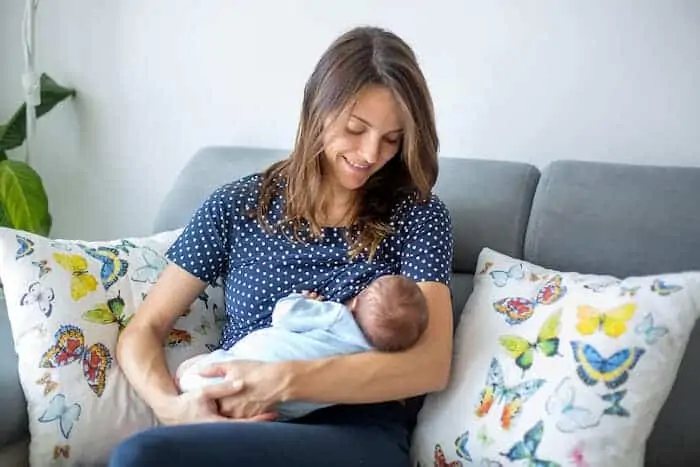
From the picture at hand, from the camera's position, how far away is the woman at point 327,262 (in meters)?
1.50

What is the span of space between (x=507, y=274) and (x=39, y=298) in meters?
0.80

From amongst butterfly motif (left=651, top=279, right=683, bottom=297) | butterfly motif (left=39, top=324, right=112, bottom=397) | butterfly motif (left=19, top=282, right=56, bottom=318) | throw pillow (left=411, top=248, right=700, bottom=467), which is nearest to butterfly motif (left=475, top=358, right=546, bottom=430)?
throw pillow (left=411, top=248, right=700, bottom=467)

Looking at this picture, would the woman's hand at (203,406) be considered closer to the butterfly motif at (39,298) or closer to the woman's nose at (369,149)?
the butterfly motif at (39,298)

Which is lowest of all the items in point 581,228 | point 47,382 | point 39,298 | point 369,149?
point 47,382

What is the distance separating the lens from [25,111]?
244 centimetres

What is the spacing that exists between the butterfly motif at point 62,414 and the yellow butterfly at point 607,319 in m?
0.83

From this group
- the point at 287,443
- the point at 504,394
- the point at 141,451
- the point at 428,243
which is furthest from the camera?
the point at 428,243

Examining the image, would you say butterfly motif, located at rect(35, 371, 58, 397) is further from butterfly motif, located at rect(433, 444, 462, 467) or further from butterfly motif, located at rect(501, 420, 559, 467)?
butterfly motif, located at rect(501, 420, 559, 467)

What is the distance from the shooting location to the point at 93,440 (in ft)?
5.32

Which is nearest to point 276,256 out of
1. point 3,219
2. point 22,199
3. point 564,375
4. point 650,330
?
point 564,375

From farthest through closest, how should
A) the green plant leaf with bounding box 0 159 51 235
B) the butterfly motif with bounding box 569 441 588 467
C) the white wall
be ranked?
the green plant leaf with bounding box 0 159 51 235 < the white wall < the butterfly motif with bounding box 569 441 588 467

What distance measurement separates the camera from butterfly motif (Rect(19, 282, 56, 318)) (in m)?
1.67

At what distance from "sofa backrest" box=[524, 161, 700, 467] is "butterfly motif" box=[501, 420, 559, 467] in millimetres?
261

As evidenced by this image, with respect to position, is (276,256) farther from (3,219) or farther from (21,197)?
(3,219)
